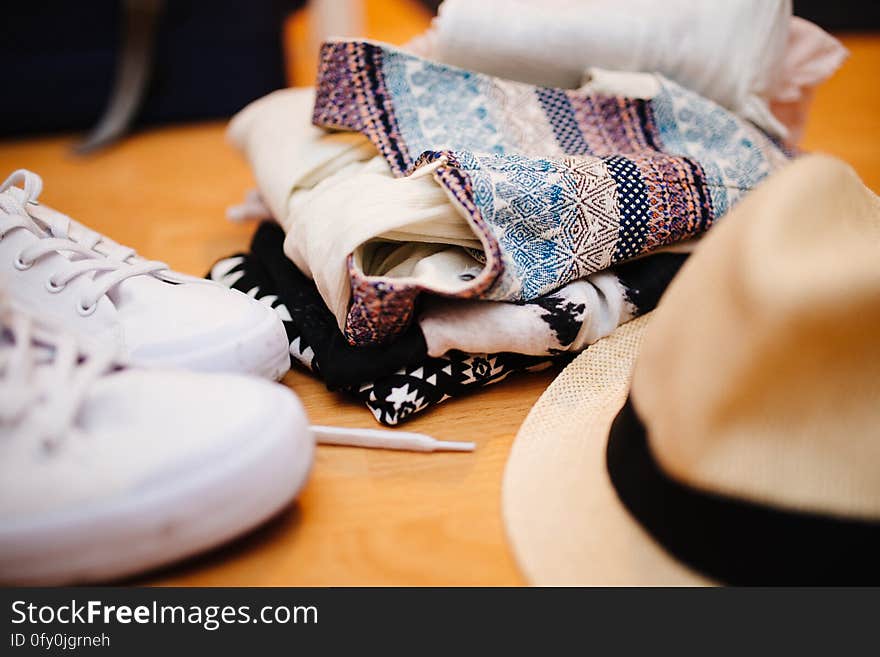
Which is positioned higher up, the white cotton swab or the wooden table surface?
the white cotton swab

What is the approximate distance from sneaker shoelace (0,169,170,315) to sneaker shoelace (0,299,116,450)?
0.32 feet

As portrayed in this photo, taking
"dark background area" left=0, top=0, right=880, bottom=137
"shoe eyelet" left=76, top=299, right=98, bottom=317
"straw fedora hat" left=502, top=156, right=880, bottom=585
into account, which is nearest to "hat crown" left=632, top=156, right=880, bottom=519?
"straw fedora hat" left=502, top=156, right=880, bottom=585

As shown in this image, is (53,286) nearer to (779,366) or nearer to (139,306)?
(139,306)

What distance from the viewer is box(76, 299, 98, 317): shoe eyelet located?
51 cm

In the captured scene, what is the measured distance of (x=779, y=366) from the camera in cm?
35

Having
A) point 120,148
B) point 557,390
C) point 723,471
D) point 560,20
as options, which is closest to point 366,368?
point 557,390

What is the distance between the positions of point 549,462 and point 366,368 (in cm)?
15

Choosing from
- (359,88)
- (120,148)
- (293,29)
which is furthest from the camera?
(293,29)

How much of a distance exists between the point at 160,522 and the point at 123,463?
0.12 feet

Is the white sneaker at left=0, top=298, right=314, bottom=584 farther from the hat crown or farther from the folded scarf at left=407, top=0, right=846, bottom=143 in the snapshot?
the folded scarf at left=407, top=0, right=846, bottom=143

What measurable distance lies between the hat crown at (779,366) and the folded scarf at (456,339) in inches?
6.4

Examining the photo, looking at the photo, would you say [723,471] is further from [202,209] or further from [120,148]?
[120,148]

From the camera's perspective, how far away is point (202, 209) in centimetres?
97

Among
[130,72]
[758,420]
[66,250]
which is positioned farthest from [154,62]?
[758,420]
